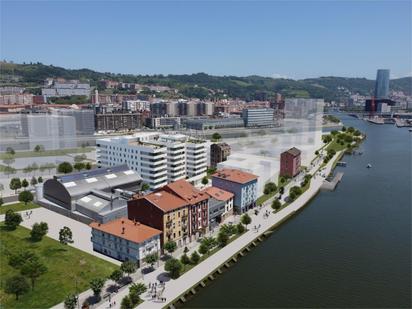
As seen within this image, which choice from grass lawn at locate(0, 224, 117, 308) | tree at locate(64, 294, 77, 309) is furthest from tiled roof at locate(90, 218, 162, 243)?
tree at locate(64, 294, 77, 309)

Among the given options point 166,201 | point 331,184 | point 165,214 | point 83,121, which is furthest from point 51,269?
point 83,121

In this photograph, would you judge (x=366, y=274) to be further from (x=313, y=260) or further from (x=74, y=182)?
(x=74, y=182)

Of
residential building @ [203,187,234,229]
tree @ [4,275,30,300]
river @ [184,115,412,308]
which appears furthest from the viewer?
residential building @ [203,187,234,229]

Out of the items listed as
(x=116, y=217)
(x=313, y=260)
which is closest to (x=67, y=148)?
(x=116, y=217)

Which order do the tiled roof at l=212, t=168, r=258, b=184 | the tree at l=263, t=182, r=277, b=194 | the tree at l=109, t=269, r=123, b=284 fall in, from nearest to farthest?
the tree at l=109, t=269, r=123, b=284 < the tiled roof at l=212, t=168, r=258, b=184 < the tree at l=263, t=182, r=277, b=194

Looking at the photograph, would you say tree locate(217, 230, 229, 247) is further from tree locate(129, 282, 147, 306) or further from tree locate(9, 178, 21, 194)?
tree locate(9, 178, 21, 194)

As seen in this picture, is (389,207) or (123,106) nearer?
(389,207)

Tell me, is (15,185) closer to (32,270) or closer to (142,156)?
(142,156)
